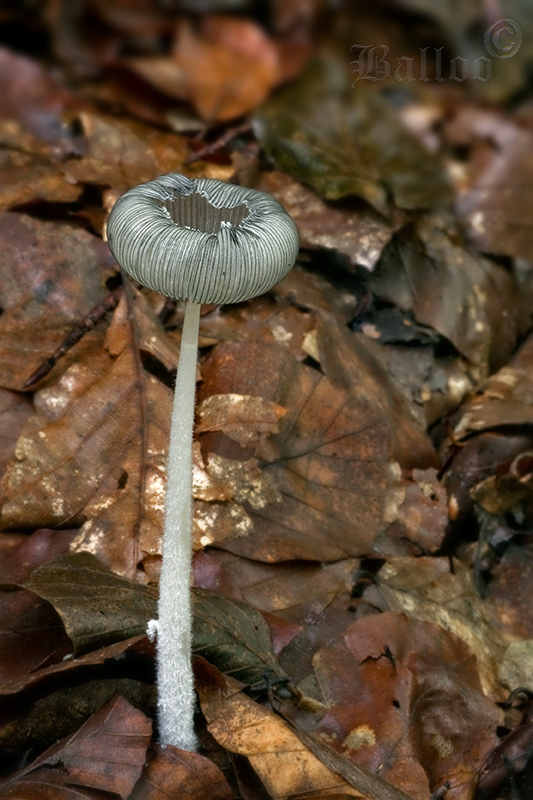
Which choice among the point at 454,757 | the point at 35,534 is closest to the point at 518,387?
the point at 454,757

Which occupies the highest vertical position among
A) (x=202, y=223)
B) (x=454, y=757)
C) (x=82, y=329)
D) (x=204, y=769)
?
(x=202, y=223)

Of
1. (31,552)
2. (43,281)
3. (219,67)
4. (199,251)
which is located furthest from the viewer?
(219,67)

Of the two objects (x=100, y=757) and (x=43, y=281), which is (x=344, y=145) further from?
(x=100, y=757)

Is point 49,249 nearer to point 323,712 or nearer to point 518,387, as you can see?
point 323,712

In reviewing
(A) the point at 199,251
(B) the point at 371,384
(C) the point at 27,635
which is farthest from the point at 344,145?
(C) the point at 27,635

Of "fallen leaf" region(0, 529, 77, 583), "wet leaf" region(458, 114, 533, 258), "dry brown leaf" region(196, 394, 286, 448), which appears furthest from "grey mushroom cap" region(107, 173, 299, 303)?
"wet leaf" region(458, 114, 533, 258)

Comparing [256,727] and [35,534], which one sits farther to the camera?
[35,534]

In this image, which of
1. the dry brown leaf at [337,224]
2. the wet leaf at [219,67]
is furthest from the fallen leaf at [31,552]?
the wet leaf at [219,67]
